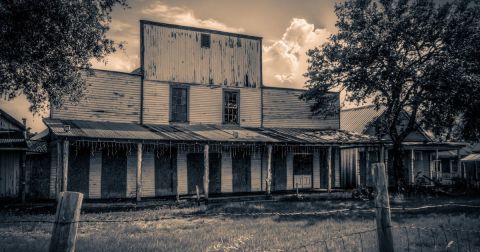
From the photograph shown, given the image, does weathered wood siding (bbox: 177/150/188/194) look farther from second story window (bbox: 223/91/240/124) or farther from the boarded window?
the boarded window

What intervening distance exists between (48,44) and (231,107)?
12.0 metres

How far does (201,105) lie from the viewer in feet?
75.4

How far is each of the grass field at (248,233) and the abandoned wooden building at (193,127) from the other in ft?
15.5

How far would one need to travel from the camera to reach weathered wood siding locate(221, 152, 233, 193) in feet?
73.5

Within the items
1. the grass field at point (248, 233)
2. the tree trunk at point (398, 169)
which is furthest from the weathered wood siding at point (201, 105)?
the grass field at point (248, 233)

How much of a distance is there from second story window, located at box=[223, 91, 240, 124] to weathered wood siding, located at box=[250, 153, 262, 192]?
2326 mm

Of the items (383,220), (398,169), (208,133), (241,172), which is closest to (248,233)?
(383,220)

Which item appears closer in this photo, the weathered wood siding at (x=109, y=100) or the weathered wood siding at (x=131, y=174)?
the weathered wood siding at (x=109, y=100)

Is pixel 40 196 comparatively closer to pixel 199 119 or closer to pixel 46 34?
pixel 199 119

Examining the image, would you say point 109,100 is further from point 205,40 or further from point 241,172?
point 241,172

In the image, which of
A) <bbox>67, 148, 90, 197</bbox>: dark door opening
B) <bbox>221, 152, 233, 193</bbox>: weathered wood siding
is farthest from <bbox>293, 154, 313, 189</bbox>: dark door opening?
<bbox>67, 148, 90, 197</bbox>: dark door opening

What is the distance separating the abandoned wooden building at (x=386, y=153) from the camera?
1022 inches

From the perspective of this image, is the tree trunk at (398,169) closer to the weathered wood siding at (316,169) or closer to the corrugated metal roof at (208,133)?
the weathered wood siding at (316,169)

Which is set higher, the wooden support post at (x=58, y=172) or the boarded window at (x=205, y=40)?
the boarded window at (x=205, y=40)
